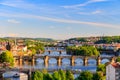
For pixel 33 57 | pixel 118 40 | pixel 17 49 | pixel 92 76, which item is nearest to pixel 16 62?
pixel 33 57

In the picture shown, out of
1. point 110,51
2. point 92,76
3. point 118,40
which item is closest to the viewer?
point 92,76

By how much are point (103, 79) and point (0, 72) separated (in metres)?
12.7

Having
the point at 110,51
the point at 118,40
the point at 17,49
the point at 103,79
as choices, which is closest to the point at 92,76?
the point at 103,79

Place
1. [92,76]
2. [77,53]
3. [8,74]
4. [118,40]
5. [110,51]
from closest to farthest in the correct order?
[92,76] < [8,74] < [77,53] < [110,51] < [118,40]

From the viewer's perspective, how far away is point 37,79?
26.0m

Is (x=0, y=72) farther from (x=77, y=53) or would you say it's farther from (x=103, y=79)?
(x=77, y=53)

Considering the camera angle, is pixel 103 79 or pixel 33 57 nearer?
pixel 103 79

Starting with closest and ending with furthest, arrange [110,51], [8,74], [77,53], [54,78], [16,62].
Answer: [54,78], [8,74], [16,62], [77,53], [110,51]

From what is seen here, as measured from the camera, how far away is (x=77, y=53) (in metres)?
77.9

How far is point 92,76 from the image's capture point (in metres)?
28.2

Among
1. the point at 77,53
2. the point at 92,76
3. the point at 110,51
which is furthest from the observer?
the point at 110,51

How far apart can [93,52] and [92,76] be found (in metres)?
47.9

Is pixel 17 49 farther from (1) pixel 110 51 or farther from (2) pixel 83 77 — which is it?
(2) pixel 83 77

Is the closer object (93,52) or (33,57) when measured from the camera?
(33,57)
